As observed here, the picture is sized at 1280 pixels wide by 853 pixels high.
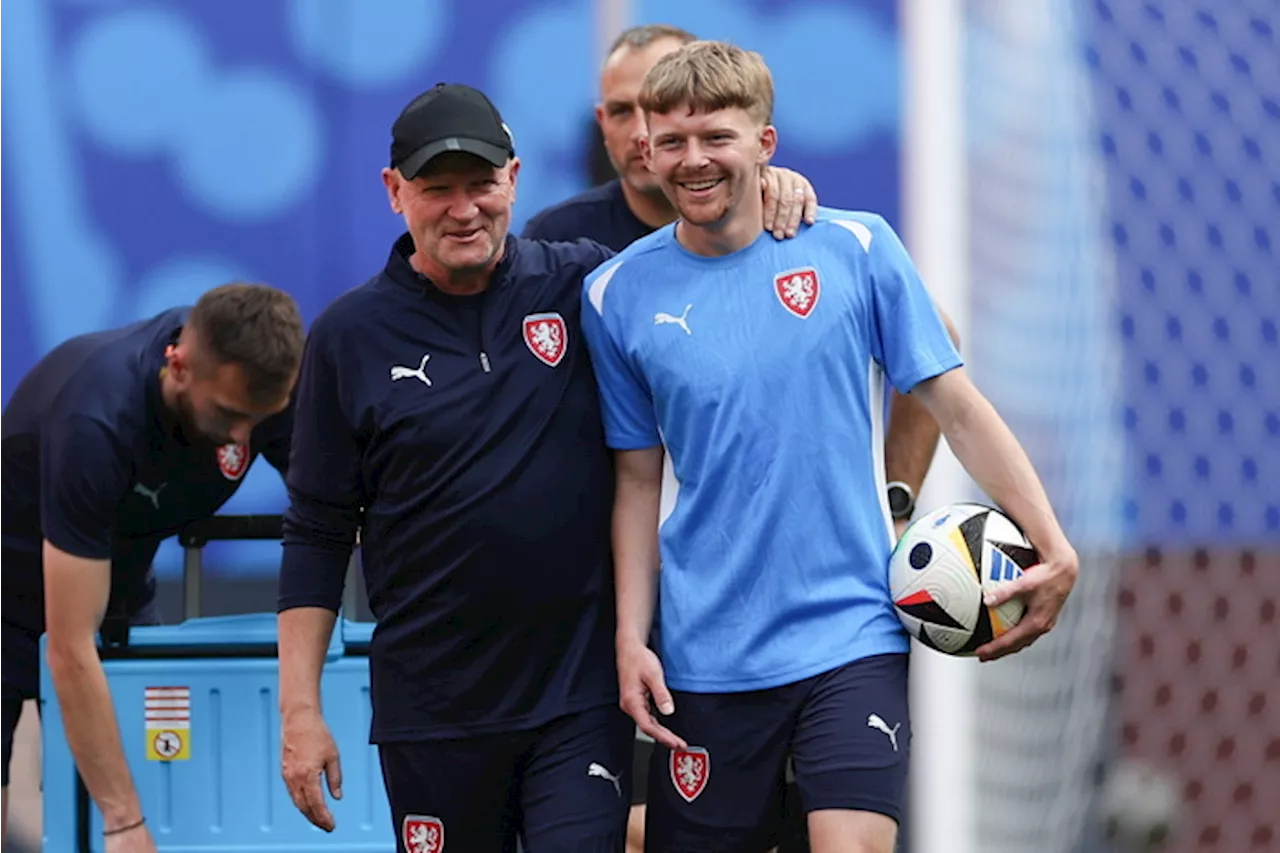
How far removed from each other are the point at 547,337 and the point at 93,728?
138 cm

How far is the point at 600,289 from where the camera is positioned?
136 inches

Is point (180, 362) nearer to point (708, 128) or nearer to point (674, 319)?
point (674, 319)

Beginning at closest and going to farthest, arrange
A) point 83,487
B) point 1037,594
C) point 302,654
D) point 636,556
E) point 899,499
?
1. point 1037,594
2. point 636,556
3. point 302,654
4. point 899,499
5. point 83,487

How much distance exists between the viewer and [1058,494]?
188 inches

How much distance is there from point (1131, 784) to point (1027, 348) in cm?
131

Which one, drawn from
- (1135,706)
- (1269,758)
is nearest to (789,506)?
(1135,706)

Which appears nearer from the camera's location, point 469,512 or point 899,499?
point 469,512

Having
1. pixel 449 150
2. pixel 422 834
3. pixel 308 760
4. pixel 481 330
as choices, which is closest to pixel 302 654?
pixel 308 760

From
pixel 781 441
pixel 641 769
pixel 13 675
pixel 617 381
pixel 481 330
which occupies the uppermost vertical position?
pixel 481 330

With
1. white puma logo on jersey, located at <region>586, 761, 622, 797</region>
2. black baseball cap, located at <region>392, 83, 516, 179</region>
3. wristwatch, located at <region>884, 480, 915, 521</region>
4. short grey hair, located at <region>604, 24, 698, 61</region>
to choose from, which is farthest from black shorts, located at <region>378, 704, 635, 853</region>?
short grey hair, located at <region>604, 24, 698, 61</region>

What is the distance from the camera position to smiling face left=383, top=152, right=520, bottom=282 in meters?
3.36

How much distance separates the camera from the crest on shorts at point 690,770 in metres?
3.30

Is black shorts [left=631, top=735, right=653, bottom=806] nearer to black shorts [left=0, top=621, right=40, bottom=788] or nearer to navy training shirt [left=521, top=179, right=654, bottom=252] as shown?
navy training shirt [left=521, top=179, right=654, bottom=252]

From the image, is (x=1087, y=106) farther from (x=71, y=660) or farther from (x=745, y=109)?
(x=71, y=660)
